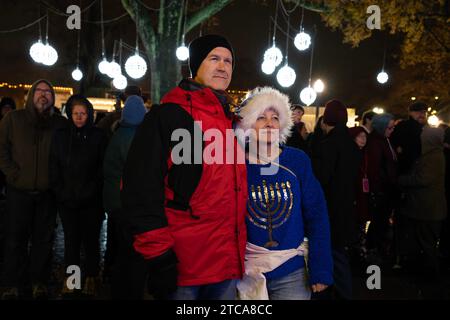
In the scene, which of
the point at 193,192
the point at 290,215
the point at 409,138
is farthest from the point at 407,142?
the point at 193,192

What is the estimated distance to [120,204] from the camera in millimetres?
4355

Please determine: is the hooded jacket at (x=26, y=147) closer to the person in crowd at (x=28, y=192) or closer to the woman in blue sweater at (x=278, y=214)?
the person in crowd at (x=28, y=192)

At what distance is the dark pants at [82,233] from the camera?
15.1 ft

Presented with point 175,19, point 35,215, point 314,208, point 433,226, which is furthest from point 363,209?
point 175,19

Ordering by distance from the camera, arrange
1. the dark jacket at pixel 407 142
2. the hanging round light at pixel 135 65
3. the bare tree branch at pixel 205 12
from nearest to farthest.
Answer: the dark jacket at pixel 407 142, the hanging round light at pixel 135 65, the bare tree branch at pixel 205 12

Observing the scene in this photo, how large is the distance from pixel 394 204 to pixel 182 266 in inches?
194

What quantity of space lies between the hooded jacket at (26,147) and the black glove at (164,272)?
2.86 metres

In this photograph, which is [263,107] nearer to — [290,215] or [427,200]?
[290,215]

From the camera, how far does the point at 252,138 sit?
8.98 feet

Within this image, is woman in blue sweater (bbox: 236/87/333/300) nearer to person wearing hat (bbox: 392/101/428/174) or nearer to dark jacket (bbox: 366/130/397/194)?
dark jacket (bbox: 366/130/397/194)

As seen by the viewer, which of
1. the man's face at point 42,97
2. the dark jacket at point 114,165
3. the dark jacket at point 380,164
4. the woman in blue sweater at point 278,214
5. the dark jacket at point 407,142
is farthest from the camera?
the dark jacket at point 380,164

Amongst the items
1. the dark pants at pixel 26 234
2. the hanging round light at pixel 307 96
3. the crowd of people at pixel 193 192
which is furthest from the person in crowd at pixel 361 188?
the hanging round light at pixel 307 96

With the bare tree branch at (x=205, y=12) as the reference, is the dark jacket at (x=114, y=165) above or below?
below

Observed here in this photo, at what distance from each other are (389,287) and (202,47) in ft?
13.6
